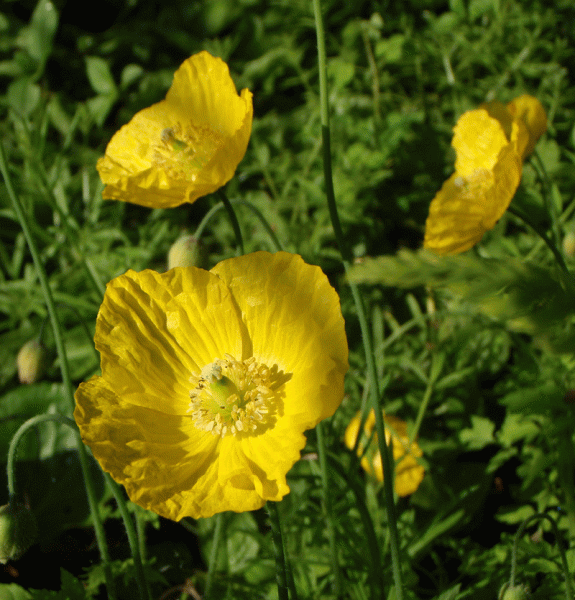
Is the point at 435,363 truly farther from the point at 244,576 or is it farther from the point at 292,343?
the point at 244,576

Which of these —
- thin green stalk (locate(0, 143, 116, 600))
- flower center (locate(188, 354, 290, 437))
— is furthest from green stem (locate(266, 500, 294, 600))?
thin green stalk (locate(0, 143, 116, 600))

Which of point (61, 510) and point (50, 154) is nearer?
point (61, 510)

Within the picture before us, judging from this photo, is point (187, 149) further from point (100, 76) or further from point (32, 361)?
point (100, 76)

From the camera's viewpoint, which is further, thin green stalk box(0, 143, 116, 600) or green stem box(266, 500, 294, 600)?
thin green stalk box(0, 143, 116, 600)

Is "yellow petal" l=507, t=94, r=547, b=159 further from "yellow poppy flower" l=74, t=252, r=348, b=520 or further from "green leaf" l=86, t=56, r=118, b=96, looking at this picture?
"green leaf" l=86, t=56, r=118, b=96

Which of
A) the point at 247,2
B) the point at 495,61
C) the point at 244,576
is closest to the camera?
the point at 244,576

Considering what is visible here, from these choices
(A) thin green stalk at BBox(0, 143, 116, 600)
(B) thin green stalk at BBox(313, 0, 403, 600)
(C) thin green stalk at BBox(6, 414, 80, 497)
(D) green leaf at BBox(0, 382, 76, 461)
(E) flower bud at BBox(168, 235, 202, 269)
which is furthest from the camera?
(D) green leaf at BBox(0, 382, 76, 461)

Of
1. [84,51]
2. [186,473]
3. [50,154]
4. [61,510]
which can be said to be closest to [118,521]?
[61,510]

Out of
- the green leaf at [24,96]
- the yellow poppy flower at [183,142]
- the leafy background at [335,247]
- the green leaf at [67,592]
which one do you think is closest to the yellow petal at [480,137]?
the leafy background at [335,247]
